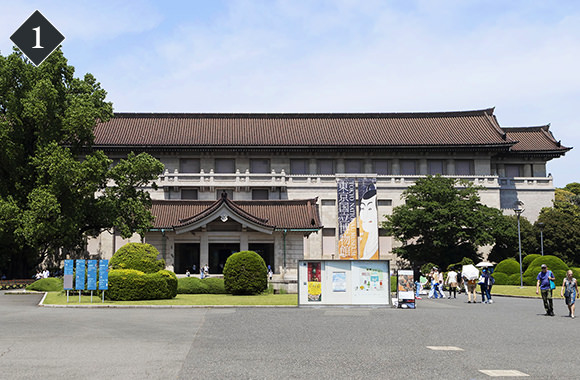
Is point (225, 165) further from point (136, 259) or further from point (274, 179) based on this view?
point (136, 259)

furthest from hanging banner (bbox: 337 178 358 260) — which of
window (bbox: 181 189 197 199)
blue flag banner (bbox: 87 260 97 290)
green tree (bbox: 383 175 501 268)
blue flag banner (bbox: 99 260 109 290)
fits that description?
blue flag banner (bbox: 99 260 109 290)

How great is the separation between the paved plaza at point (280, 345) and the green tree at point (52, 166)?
15.2 m

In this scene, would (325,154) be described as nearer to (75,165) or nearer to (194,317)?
(75,165)

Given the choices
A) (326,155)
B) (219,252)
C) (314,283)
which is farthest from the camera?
(326,155)

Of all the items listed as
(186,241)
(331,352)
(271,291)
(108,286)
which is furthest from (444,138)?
(331,352)

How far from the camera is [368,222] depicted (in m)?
55.6

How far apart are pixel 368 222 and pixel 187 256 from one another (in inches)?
718

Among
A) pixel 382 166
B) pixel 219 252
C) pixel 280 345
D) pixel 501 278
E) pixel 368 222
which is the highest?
pixel 382 166

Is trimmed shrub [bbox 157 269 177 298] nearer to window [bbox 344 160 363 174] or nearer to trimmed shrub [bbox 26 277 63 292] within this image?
trimmed shrub [bbox 26 277 63 292]

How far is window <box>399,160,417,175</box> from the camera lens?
62656 millimetres

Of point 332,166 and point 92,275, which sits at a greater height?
point 332,166

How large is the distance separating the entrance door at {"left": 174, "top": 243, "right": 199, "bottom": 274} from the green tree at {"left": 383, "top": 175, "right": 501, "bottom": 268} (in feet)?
56.8

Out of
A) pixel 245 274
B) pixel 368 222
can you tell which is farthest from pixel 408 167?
pixel 245 274

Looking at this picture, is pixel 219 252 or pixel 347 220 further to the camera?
pixel 347 220
